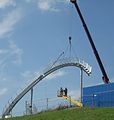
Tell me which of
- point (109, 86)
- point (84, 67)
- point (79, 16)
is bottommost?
point (109, 86)

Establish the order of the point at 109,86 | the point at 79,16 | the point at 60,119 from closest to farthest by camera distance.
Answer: the point at 60,119 → the point at 109,86 → the point at 79,16

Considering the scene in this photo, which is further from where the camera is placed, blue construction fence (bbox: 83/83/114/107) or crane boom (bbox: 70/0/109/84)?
crane boom (bbox: 70/0/109/84)

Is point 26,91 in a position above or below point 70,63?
below

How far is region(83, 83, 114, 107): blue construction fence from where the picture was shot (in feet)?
145

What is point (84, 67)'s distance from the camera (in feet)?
227

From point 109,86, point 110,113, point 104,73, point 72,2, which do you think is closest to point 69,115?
point 110,113

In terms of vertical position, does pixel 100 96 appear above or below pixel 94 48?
below

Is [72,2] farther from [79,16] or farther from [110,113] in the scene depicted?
[110,113]

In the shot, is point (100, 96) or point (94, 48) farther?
point (94, 48)

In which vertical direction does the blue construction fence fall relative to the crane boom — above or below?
below

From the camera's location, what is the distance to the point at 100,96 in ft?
149

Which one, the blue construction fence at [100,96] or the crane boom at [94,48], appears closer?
the blue construction fence at [100,96]

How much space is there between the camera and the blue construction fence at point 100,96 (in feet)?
145

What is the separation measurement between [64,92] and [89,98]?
65.2 ft
